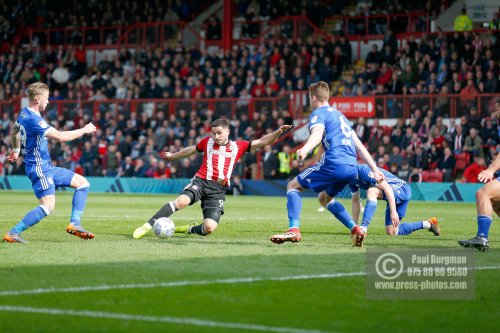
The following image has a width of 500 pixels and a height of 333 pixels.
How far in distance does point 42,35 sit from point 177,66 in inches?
374

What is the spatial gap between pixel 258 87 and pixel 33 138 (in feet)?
73.2

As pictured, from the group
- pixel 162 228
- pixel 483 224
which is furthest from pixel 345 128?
pixel 162 228

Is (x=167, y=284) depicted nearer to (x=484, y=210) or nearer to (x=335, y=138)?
(x=335, y=138)

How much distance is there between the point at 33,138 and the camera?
41.0 ft

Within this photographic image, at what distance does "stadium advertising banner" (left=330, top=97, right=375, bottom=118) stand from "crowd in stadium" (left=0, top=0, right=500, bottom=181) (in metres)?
0.52

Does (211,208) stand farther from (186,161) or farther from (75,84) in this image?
(75,84)

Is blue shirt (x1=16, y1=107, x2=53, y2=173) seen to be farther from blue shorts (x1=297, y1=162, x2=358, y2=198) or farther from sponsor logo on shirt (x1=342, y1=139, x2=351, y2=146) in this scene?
sponsor logo on shirt (x1=342, y1=139, x2=351, y2=146)

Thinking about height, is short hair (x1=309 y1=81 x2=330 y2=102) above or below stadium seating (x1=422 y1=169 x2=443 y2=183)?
above

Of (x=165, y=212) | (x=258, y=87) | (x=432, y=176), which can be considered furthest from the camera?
(x=258, y=87)

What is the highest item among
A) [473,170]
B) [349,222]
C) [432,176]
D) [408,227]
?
[349,222]

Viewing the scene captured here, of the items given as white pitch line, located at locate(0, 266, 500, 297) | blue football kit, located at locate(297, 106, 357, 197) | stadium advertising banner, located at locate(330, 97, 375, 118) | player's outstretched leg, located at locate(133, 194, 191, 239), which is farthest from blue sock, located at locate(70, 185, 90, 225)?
stadium advertising banner, located at locate(330, 97, 375, 118)

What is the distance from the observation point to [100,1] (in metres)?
45.5

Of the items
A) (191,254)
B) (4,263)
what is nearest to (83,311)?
(4,263)

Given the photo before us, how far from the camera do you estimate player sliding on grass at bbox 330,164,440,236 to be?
1359cm
